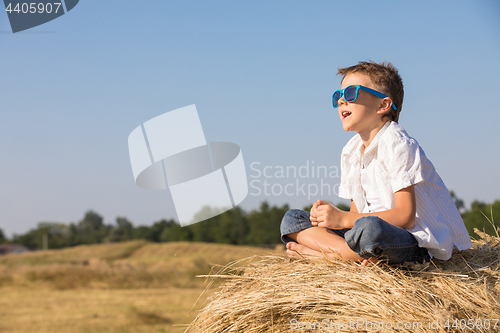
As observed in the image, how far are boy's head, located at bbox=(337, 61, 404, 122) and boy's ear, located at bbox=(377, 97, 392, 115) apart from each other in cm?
3

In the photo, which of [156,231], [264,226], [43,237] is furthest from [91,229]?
[264,226]

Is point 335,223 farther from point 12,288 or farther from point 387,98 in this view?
point 12,288

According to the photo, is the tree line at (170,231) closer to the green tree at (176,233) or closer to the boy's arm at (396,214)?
the green tree at (176,233)

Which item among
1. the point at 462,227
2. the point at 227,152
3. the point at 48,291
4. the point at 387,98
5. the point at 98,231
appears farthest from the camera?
the point at 98,231

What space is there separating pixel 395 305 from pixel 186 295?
55.9 ft

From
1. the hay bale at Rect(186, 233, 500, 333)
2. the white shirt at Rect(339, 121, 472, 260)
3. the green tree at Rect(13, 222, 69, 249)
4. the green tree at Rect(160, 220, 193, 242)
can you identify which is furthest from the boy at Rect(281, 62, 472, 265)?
the green tree at Rect(13, 222, 69, 249)

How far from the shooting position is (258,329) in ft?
7.41

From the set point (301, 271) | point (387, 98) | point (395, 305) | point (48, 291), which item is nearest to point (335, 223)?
point (301, 271)

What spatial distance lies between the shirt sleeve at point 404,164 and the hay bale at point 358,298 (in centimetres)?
47

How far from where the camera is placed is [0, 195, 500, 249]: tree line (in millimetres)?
30033

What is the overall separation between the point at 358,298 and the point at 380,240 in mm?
314

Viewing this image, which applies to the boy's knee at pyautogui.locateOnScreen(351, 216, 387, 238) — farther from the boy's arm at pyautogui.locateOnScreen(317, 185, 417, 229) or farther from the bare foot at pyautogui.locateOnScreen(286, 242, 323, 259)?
the bare foot at pyautogui.locateOnScreen(286, 242, 323, 259)

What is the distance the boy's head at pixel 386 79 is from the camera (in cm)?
259

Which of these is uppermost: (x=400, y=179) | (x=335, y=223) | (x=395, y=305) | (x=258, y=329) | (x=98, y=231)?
(x=400, y=179)
